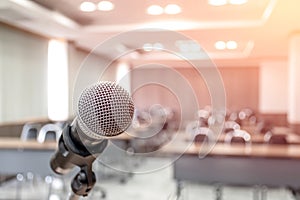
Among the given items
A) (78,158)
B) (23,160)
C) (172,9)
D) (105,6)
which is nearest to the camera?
(78,158)

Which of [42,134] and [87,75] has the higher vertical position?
[87,75]

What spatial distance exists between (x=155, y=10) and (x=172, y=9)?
0.80 feet

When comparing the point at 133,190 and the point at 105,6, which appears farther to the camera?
the point at 133,190

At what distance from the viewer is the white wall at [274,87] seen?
10.1 m

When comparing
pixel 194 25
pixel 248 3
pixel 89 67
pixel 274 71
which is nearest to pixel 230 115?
pixel 274 71

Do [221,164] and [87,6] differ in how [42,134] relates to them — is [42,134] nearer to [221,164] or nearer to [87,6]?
[87,6]

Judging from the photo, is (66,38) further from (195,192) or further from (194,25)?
(195,192)

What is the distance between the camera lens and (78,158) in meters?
0.79

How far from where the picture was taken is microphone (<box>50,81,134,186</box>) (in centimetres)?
69

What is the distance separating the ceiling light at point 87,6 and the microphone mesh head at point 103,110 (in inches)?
156

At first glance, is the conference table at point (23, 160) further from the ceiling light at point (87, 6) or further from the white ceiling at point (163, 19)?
the ceiling light at point (87, 6)

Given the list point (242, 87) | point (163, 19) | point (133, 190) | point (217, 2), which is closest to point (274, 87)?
point (242, 87)

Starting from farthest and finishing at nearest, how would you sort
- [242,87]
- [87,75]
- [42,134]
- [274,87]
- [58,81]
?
[242,87], [274,87], [58,81], [42,134], [87,75]

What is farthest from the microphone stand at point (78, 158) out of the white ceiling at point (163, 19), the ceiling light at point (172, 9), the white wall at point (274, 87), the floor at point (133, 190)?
the white wall at point (274, 87)
